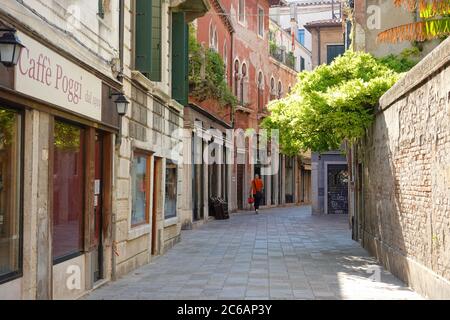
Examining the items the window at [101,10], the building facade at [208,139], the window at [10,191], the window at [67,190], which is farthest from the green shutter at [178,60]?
the window at [10,191]

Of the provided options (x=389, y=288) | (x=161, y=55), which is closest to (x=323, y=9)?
(x=161, y=55)

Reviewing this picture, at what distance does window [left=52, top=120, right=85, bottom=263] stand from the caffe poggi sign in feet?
1.12

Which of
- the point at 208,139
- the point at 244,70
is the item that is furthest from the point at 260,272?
the point at 244,70

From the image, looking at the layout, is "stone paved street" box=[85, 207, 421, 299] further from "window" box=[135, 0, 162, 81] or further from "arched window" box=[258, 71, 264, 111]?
"arched window" box=[258, 71, 264, 111]

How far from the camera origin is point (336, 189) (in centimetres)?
2817

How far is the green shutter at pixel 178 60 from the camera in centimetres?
1463

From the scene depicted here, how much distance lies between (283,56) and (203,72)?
2088 centimetres

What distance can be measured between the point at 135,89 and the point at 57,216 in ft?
12.7

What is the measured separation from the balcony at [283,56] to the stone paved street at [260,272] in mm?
21207

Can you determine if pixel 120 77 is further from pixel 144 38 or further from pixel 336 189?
pixel 336 189

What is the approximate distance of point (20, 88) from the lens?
6207 millimetres

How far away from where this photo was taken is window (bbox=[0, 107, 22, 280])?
6.27 m
